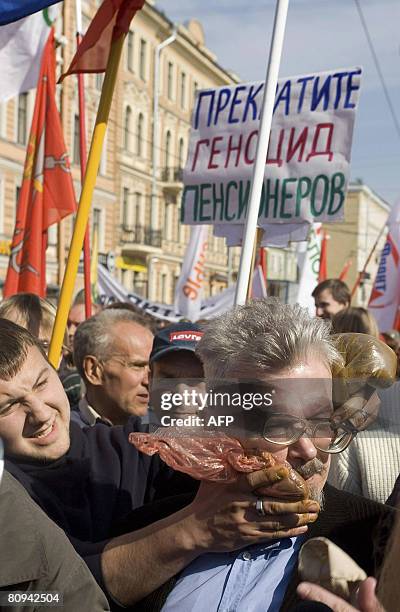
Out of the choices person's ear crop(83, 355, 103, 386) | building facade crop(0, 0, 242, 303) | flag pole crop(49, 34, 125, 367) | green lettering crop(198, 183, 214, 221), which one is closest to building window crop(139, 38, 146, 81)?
building facade crop(0, 0, 242, 303)

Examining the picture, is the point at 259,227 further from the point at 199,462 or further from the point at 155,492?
the point at 199,462

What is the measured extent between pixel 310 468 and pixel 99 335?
212 cm

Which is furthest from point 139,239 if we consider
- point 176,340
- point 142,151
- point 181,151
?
point 176,340

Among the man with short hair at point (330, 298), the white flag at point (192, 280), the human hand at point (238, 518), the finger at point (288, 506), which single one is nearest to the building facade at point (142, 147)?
the white flag at point (192, 280)

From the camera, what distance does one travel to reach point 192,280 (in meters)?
11.5

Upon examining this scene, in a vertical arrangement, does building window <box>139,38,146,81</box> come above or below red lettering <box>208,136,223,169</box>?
above

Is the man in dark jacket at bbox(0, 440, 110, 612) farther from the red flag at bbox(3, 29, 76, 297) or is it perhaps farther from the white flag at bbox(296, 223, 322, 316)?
the white flag at bbox(296, 223, 322, 316)

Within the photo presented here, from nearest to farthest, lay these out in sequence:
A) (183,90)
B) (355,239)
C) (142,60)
Result: (142,60) → (183,90) → (355,239)

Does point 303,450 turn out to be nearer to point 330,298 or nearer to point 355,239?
point 330,298

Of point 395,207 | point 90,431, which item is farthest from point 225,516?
point 395,207

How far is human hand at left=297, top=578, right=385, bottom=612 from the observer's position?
1070mm

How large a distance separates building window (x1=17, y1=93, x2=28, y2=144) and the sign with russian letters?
24385mm

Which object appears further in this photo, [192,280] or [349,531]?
[192,280]

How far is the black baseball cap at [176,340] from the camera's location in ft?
8.67
